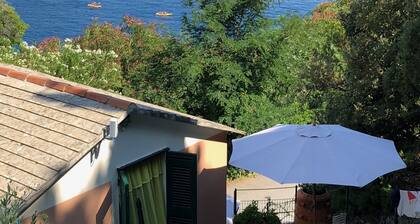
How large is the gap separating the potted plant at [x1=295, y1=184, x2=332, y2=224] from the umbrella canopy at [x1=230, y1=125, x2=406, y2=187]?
3.75ft

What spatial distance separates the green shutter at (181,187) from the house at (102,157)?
2 cm

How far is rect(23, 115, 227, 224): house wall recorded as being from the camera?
7559 mm

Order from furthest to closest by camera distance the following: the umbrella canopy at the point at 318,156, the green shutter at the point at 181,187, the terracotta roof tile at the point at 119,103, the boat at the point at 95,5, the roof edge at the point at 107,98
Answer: the boat at the point at 95,5, the green shutter at the point at 181,187, the roof edge at the point at 107,98, the terracotta roof tile at the point at 119,103, the umbrella canopy at the point at 318,156

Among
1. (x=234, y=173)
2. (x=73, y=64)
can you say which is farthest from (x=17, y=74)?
(x=234, y=173)

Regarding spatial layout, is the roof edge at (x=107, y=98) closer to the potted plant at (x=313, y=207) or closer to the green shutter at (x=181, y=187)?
the green shutter at (x=181, y=187)

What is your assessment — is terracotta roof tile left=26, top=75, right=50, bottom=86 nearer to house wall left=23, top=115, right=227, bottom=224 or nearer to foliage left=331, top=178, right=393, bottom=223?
house wall left=23, top=115, right=227, bottom=224

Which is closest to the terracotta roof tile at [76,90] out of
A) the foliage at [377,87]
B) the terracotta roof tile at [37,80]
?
the terracotta roof tile at [37,80]

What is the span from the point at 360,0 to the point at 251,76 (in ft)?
19.1

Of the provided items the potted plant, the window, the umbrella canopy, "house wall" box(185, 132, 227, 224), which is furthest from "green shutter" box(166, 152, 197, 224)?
A: the potted plant

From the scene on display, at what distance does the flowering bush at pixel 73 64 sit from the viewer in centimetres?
1820

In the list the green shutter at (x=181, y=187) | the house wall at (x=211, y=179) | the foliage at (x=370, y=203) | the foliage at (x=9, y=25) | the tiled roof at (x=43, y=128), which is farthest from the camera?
the foliage at (x=9, y=25)

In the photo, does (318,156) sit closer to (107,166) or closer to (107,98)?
(107,166)

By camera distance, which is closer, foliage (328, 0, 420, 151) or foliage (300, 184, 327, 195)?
foliage (300, 184, 327, 195)

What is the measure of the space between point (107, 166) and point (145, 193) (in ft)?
3.33
